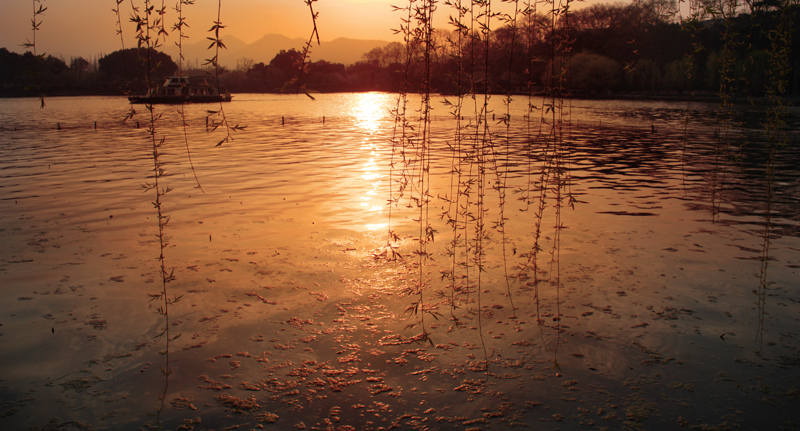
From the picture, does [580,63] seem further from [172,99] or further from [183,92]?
[183,92]

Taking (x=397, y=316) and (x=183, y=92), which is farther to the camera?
(x=397, y=316)

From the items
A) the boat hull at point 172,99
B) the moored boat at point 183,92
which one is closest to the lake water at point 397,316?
the moored boat at point 183,92

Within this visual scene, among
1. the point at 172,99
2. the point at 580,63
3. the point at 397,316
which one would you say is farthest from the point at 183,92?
the point at 580,63

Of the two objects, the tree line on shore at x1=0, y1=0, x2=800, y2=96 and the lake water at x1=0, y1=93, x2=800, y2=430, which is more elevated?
the tree line on shore at x1=0, y1=0, x2=800, y2=96

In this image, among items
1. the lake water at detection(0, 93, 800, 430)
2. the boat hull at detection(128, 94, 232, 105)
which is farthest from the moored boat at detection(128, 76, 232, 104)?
the lake water at detection(0, 93, 800, 430)

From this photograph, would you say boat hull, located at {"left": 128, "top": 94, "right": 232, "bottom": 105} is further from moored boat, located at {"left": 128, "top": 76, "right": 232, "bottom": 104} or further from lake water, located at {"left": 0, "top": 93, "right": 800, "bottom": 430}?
lake water, located at {"left": 0, "top": 93, "right": 800, "bottom": 430}

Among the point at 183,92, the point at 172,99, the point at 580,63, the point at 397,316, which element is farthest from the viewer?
the point at 580,63

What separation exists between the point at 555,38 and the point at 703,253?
4041 millimetres

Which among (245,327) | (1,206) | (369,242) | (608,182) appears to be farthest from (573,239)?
(1,206)

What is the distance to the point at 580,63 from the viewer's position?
86938 millimetres

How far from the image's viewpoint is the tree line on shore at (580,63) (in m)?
6.02

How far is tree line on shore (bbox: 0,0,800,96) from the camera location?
6.02 meters

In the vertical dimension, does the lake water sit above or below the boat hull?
below

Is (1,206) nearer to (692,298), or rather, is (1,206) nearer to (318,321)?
(318,321)
